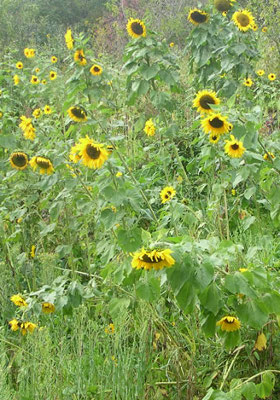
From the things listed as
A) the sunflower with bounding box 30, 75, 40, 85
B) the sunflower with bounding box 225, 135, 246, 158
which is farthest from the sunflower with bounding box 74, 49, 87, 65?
the sunflower with bounding box 30, 75, 40, 85

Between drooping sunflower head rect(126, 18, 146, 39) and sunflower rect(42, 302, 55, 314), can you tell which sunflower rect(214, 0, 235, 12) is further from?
sunflower rect(42, 302, 55, 314)

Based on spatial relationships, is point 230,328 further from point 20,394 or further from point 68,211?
point 68,211

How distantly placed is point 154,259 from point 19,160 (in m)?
1.61

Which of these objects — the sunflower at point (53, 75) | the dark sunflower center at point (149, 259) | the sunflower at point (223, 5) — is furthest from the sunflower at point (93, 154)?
the sunflower at point (53, 75)

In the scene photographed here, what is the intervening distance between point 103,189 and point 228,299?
2.06 feet

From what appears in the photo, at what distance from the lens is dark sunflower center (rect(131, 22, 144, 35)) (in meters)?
3.16

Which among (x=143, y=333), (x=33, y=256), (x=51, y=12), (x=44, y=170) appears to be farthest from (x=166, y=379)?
(x=51, y=12)

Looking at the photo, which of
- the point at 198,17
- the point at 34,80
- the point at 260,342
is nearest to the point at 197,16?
the point at 198,17

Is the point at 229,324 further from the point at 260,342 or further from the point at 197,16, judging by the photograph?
the point at 197,16

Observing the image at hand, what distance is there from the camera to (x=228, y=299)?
5.96 ft

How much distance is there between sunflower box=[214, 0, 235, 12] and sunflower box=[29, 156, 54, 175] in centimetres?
223

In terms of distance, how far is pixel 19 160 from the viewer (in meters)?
3.02

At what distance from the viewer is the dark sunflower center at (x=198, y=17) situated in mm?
3889

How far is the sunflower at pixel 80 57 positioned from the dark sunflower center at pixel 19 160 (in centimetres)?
60
